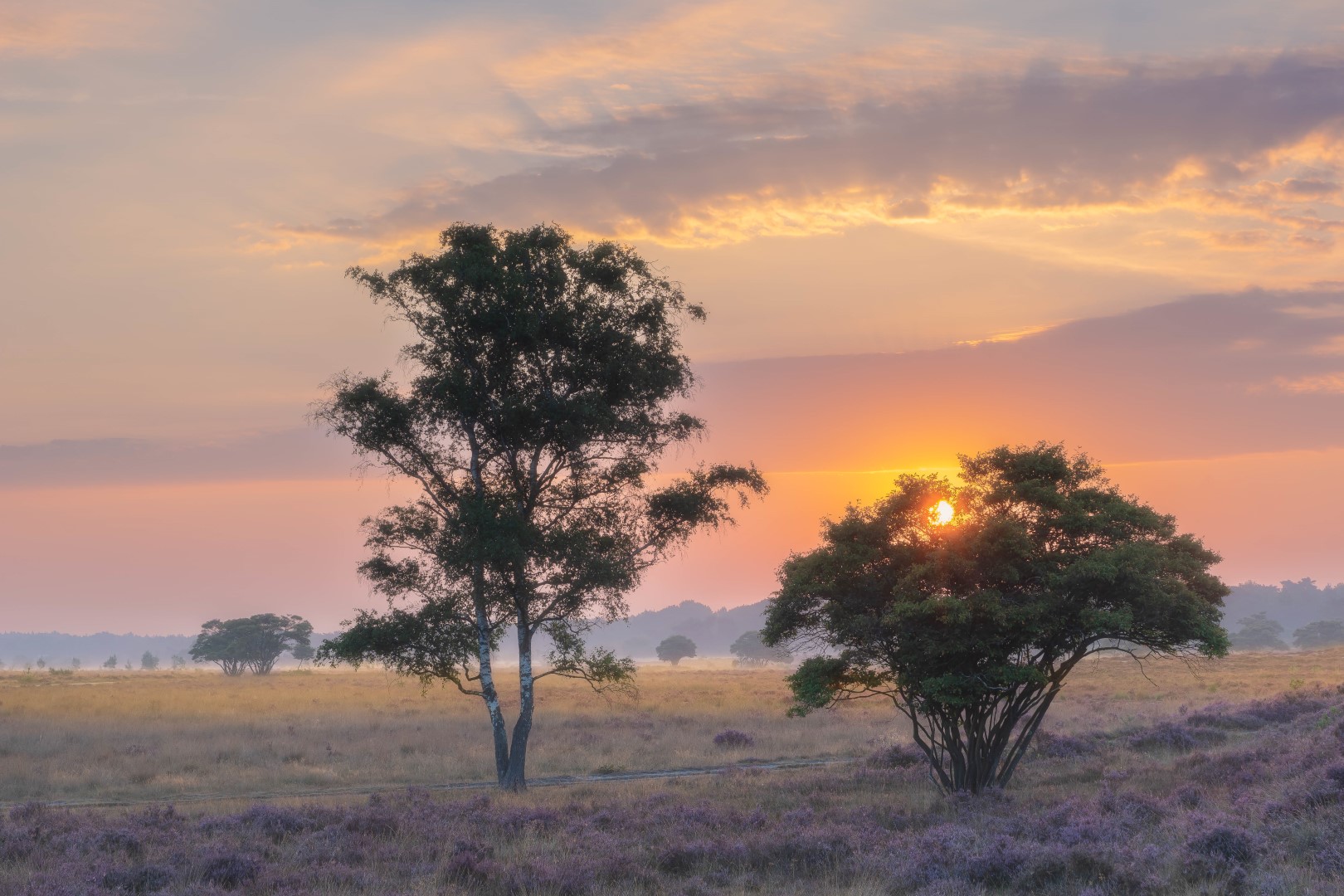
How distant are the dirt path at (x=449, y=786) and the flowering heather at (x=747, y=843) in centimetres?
280

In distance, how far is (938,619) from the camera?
22125mm

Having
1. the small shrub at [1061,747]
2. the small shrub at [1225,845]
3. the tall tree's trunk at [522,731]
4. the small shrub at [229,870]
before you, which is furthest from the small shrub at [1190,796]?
the small shrub at [229,870]

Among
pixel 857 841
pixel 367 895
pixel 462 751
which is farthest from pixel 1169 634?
pixel 462 751

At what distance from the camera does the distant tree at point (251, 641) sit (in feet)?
383

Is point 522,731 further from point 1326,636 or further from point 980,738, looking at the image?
point 1326,636

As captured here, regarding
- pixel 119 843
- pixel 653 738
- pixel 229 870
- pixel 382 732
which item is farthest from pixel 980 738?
pixel 382 732

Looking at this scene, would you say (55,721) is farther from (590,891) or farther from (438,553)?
(590,891)

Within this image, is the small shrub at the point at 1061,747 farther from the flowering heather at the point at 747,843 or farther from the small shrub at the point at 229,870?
the small shrub at the point at 229,870

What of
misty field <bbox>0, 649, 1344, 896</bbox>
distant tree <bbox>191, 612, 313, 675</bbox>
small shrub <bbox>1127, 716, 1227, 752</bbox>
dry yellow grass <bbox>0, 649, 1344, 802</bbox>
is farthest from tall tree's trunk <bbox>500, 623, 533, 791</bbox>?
distant tree <bbox>191, 612, 313, 675</bbox>

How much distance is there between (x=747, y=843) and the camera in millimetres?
17953

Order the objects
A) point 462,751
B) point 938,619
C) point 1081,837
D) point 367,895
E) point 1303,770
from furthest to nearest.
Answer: point 462,751 → point 938,619 → point 1303,770 → point 1081,837 → point 367,895

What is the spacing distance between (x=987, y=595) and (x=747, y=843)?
768 cm

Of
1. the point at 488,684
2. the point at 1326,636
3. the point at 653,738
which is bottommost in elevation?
the point at 1326,636

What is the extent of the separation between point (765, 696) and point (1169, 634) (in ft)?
152
